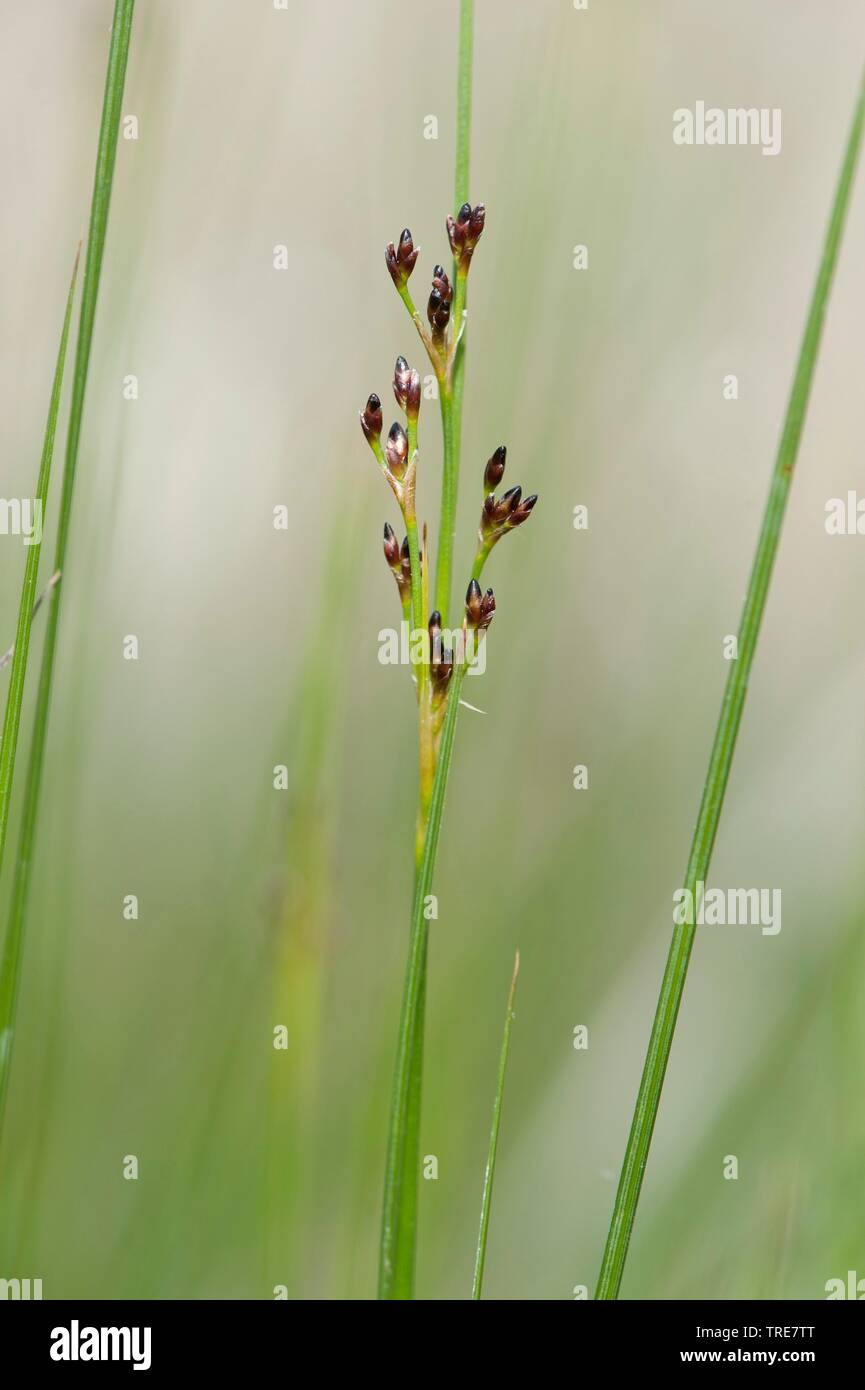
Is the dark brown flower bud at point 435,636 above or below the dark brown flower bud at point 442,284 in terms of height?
below

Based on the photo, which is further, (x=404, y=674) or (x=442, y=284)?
(x=404, y=674)

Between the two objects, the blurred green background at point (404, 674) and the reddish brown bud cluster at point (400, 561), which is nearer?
the reddish brown bud cluster at point (400, 561)

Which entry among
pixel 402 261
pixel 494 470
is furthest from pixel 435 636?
pixel 402 261

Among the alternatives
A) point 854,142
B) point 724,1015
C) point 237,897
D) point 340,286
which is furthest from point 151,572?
point 854,142

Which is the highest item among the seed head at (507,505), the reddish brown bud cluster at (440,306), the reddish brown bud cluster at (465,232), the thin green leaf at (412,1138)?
the reddish brown bud cluster at (465,232)

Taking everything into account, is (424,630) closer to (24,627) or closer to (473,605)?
(473,605)

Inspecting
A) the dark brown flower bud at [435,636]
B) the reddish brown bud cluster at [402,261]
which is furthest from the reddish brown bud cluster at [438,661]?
the reddish brown bud cluster at [402,261]

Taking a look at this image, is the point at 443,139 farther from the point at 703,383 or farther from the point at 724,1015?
the point at 724,1015

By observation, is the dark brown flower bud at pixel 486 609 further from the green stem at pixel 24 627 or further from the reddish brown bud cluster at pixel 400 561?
the green stem at pixel 24 627
